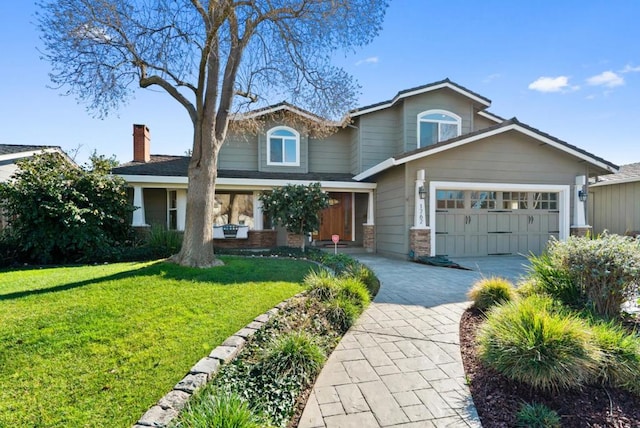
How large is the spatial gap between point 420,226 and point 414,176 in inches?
63.4

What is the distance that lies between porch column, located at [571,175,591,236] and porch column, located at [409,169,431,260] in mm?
5537

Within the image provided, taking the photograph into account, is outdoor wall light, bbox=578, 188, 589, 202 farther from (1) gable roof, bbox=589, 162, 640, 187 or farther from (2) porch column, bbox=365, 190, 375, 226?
(2) porch column, bbox=365, 190, 375, 226

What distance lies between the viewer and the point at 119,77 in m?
7.55

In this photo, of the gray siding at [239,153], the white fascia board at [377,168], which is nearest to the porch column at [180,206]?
the gray siding at [239,153]

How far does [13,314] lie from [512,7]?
12484mm

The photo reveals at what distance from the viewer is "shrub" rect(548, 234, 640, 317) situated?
Result: 12.2ft

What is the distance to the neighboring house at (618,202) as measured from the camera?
12.8 meters

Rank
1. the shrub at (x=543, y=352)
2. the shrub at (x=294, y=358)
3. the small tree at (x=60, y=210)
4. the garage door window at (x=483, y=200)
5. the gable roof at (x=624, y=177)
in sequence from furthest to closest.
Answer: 1. the gable roof at (x=624, y=177)
2. the garage door window at (x=483, y=200)
3. the small tree at (x=60, y=210)
4. the shrub at (x=294, y=358)
5. the shrub at (x=543, y=352)

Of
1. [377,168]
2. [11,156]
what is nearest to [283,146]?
[377,168]

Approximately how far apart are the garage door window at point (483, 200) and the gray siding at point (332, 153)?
5.43m

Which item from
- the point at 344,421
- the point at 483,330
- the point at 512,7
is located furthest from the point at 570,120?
the point at 344,421

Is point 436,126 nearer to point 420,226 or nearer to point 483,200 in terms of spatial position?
point 483,200

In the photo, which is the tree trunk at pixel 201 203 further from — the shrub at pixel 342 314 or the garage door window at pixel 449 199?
the garage door window at pixel 449 199

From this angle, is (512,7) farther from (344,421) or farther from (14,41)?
(14,41)
